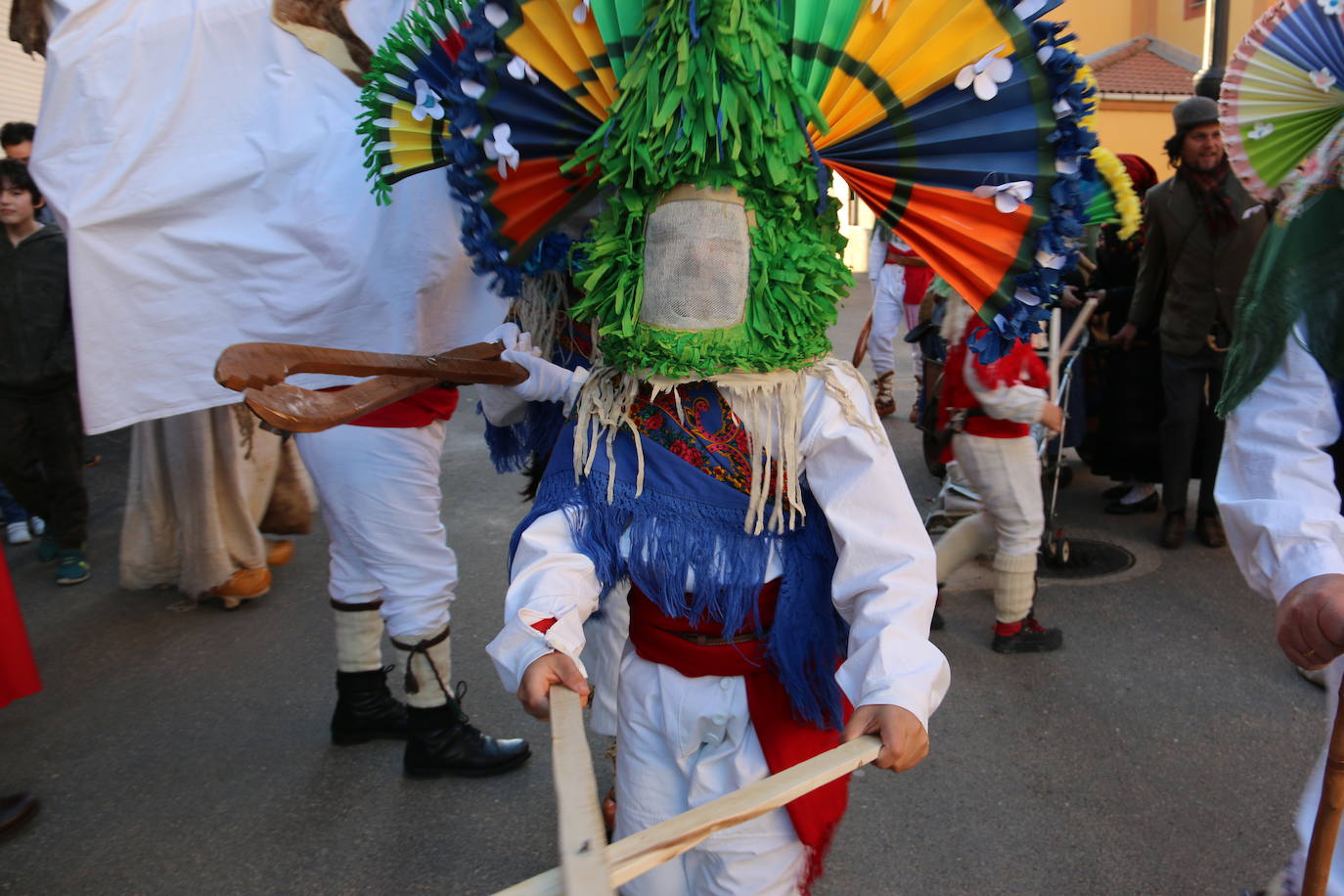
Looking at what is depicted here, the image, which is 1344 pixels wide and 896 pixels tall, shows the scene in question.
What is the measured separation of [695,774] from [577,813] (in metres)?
0.78

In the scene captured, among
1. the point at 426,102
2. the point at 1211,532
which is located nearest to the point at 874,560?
the point at 426,102

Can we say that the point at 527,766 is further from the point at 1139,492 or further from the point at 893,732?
the point at 1139,492

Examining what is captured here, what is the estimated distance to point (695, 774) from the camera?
80.6 inches

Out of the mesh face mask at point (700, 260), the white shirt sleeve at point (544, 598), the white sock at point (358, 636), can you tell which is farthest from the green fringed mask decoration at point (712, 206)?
the white sock at point (358, 636)

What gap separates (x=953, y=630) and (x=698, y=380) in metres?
2.93

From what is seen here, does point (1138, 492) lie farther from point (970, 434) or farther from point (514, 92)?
point (514, 92)

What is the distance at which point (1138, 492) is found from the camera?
5.97 m

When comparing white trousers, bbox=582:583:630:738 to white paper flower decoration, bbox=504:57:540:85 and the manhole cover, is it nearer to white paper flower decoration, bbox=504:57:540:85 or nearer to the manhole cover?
white paper flower decoration, bbox=504:57:540:85

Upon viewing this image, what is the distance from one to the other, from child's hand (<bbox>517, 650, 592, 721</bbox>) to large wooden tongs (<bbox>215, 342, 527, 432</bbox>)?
33.9 inches

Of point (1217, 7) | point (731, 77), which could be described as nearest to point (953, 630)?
point (731, 77)

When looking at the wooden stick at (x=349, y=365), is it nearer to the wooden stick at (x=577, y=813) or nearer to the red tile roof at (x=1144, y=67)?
the wooden stick at (x=577, y=813)

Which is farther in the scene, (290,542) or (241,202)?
(290,542)

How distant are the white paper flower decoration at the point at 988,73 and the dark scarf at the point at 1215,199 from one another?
384 centimetres

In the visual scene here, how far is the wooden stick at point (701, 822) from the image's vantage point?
125 centimetres
